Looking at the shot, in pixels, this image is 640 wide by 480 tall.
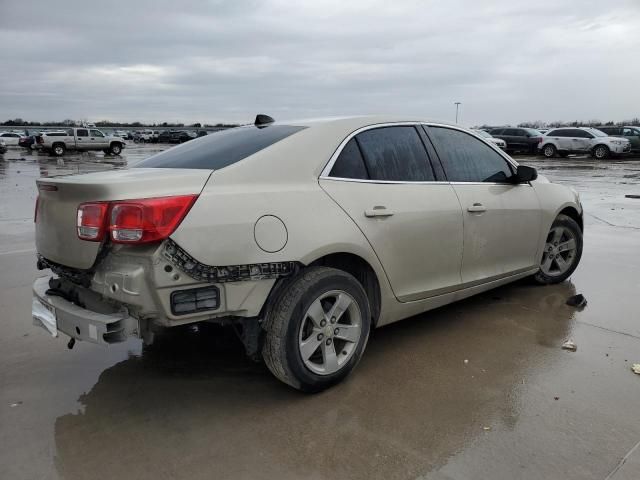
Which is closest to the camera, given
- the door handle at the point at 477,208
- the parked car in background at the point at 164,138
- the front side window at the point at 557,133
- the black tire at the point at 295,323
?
the black tire at the point at 295,323

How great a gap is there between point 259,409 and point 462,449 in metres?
1.13

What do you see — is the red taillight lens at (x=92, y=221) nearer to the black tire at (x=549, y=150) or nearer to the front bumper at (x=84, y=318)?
the front bumper at (x=84, y=318)

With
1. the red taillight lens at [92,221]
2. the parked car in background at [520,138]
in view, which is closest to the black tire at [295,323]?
the red taillight lens at [92,221]

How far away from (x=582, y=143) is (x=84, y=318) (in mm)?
31195

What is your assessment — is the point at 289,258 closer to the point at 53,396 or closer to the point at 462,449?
the point at 462,449

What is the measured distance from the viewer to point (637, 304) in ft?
15.6

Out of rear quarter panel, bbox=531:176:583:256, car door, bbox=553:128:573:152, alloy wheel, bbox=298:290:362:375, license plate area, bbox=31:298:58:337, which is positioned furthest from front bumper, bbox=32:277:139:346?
car door, bbox=553:128:573:152

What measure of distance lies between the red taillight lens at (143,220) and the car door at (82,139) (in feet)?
122

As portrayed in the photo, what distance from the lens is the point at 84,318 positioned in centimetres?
275

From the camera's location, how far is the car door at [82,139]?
35875 mm

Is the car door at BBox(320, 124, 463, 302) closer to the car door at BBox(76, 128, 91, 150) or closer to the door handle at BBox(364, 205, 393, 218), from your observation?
the door handle at BBox(364, 205, 393, 218)

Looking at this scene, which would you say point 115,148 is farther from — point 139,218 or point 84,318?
point 139,218

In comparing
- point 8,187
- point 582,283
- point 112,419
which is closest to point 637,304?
point 582,283

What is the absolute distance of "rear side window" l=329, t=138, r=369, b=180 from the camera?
131 inches
